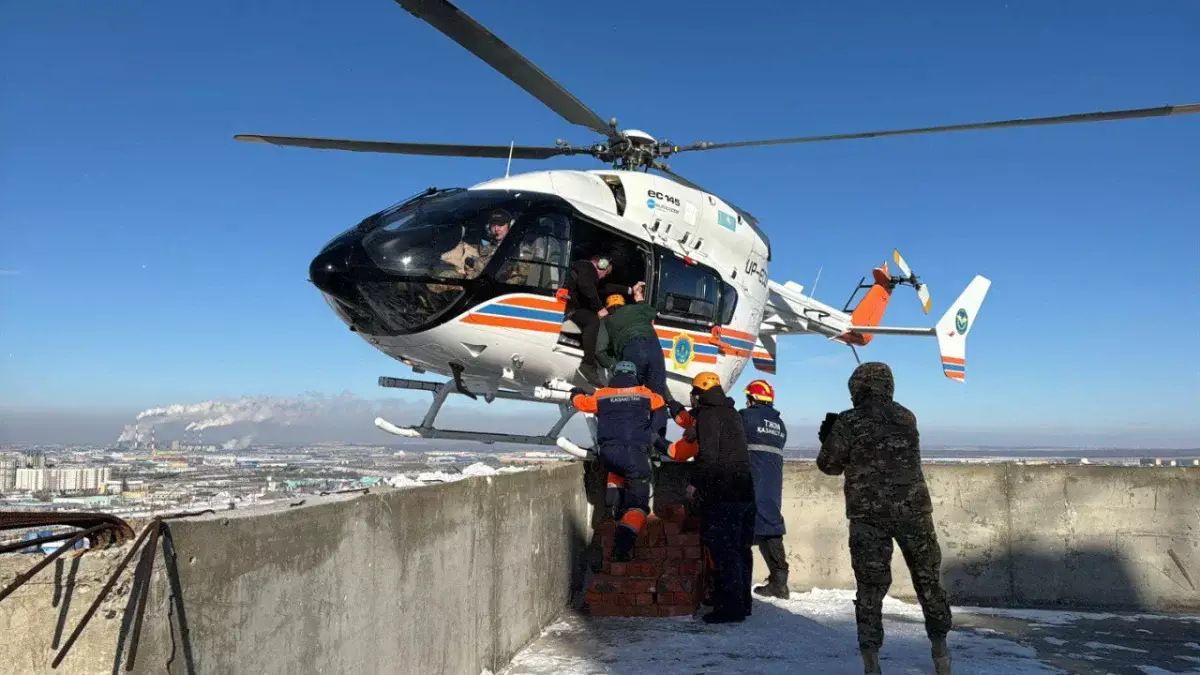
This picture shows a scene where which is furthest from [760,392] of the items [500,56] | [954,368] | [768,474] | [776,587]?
[954,368]

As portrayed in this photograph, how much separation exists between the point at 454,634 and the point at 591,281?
4468 mm

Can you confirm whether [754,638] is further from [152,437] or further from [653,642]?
[152,437]

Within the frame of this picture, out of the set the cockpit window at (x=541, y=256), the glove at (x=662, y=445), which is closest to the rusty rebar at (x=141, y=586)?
the cockpit window at (x=541, y=256)

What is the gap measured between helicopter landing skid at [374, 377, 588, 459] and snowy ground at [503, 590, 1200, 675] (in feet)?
8.07

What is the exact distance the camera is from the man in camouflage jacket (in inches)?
186

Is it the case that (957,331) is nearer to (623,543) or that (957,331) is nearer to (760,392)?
(760,392)

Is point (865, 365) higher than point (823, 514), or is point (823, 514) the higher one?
point (865, 365)

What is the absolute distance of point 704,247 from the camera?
9648mm

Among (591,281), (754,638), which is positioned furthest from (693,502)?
(591,281)

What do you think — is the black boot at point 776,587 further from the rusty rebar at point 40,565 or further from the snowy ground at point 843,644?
the rusty rebar at point 40,565

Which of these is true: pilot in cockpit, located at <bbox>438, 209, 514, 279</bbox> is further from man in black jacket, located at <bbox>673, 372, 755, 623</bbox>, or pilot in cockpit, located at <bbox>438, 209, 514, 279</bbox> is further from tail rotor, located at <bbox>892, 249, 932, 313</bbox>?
tail rotor, located at <bbox>892, 249, 932, 313</bbox>

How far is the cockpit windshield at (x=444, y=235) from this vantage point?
739 cm

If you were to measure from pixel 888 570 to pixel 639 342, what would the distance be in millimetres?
3622

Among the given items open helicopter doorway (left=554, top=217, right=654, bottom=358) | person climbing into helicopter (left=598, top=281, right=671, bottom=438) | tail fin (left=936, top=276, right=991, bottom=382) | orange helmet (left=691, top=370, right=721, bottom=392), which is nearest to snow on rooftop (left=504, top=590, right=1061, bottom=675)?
orange helmet (left=691, top=370, right=721, bottom=392)
